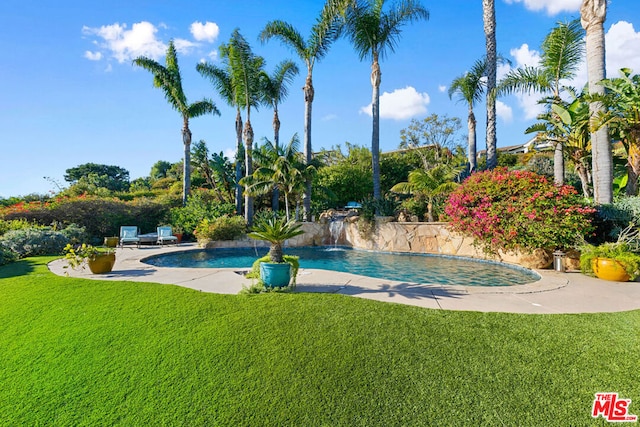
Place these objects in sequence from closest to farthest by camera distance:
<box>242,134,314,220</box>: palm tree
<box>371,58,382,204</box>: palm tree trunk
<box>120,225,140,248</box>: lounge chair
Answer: <box>120,225,140,248</box>: lounge chair
<box>242,134,314,220</box>: palm tree
<box>371,58,382,204</box>: palm tree trunk

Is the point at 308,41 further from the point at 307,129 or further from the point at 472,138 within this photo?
the point at 472,138

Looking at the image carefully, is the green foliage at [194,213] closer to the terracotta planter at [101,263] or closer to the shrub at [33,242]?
the shrub at [33,242]

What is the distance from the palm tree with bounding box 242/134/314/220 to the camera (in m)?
16.6

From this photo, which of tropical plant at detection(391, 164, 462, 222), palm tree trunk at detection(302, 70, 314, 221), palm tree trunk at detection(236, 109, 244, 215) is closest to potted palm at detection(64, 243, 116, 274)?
palm tree trunk at detection(302, 70, 314, 221)

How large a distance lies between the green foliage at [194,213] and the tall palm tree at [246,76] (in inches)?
58.0

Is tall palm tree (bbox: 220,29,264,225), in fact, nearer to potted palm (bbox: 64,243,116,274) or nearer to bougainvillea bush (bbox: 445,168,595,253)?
potted palm (bbox: 64,243,116,274)

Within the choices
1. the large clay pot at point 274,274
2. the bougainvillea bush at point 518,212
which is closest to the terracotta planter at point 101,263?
the large clay pot at point 274,274

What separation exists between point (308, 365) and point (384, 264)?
8334 millimetres

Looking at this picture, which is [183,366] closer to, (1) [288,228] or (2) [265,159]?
(1) [288,228]

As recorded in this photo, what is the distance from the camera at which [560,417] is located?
283cm

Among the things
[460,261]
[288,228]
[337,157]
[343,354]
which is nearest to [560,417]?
[343,354]

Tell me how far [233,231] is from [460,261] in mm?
10770

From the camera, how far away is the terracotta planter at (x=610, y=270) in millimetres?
6893

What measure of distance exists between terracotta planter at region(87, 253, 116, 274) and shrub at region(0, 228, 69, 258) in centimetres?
526
